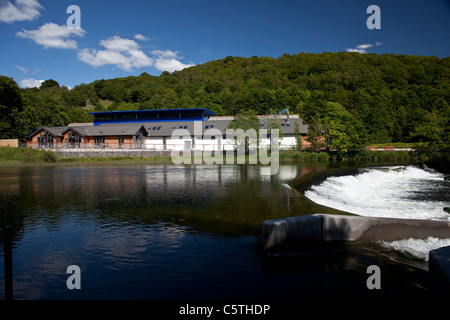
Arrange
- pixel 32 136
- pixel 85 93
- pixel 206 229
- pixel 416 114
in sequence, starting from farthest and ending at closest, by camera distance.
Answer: pixel 85 93 < pixel 416 114 < pixel 32 136 < pixel 206 229

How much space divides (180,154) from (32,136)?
1039 inches

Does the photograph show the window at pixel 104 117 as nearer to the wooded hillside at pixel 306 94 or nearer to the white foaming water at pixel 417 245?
the wooded hillside at pixel 306 94

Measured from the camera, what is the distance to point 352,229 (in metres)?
8.61

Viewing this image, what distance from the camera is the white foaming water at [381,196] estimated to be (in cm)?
1284

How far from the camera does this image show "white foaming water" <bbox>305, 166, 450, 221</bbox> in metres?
12.8

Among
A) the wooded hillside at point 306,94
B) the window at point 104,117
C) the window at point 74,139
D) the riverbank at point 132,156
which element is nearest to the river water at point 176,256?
the riverbank at point 132,156

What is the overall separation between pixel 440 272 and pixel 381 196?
41.7 feet

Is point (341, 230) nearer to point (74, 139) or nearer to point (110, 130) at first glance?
point (110, 130)

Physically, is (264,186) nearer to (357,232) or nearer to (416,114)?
(357,232)

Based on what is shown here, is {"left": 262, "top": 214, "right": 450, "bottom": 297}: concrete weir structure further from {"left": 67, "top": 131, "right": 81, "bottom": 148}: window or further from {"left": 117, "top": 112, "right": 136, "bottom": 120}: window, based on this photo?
{"left": 117, "top": 112, "right": 136, "bottom": 120}: window

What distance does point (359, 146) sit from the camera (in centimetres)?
4647

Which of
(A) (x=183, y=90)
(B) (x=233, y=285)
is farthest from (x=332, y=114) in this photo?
(A) (x=183, y=90)

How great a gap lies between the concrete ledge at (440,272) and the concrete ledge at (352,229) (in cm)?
270
